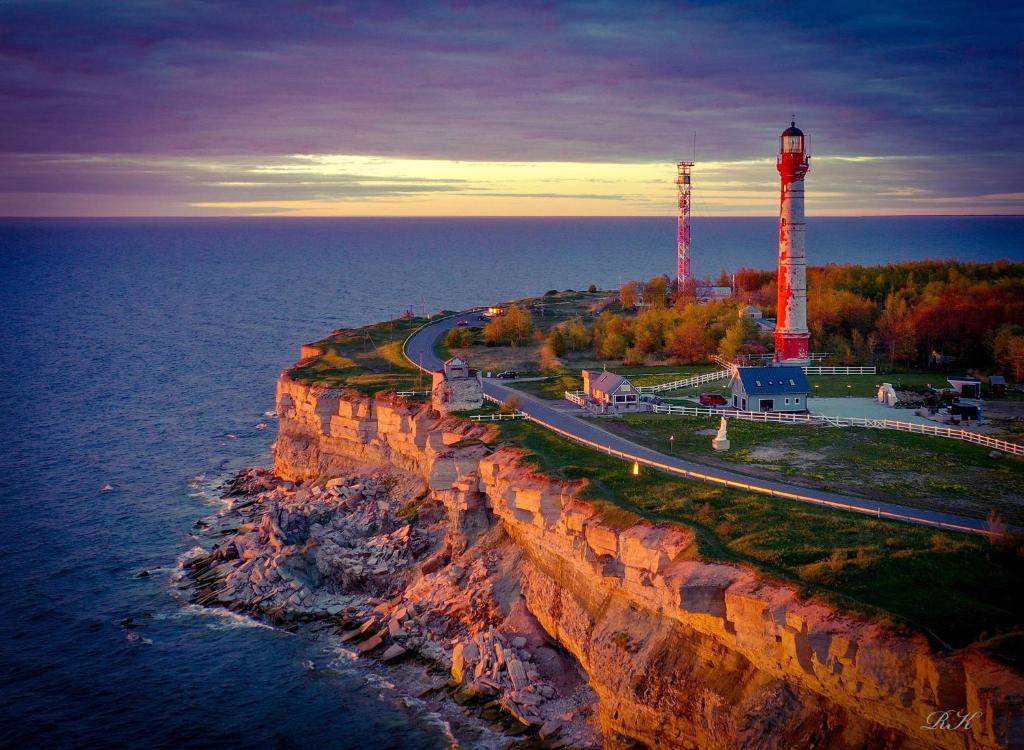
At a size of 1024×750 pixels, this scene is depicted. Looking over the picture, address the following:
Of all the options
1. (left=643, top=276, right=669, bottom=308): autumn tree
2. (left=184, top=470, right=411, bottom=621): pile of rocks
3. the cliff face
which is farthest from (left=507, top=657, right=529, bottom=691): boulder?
(left=643, top=276, right=669, bottom=308): autumn tree

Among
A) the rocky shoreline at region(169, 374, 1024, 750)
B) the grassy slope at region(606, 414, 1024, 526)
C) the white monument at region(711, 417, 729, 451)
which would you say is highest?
the white monument at region(711, 417, 729, 451)

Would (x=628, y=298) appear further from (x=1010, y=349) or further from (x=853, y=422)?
(x=853, y=422)

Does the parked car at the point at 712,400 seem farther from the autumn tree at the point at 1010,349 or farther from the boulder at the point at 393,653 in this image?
the boulder at the point at 393,653

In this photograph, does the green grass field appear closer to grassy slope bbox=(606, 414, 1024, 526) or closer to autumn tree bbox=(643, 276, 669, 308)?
grassy slope bbox=(606, 414, 1024, 526)

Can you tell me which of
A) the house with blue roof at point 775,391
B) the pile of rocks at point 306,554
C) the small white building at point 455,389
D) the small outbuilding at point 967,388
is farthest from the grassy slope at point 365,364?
the small outbuilding at point 967,388

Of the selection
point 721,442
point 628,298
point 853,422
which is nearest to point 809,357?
point 853,422
